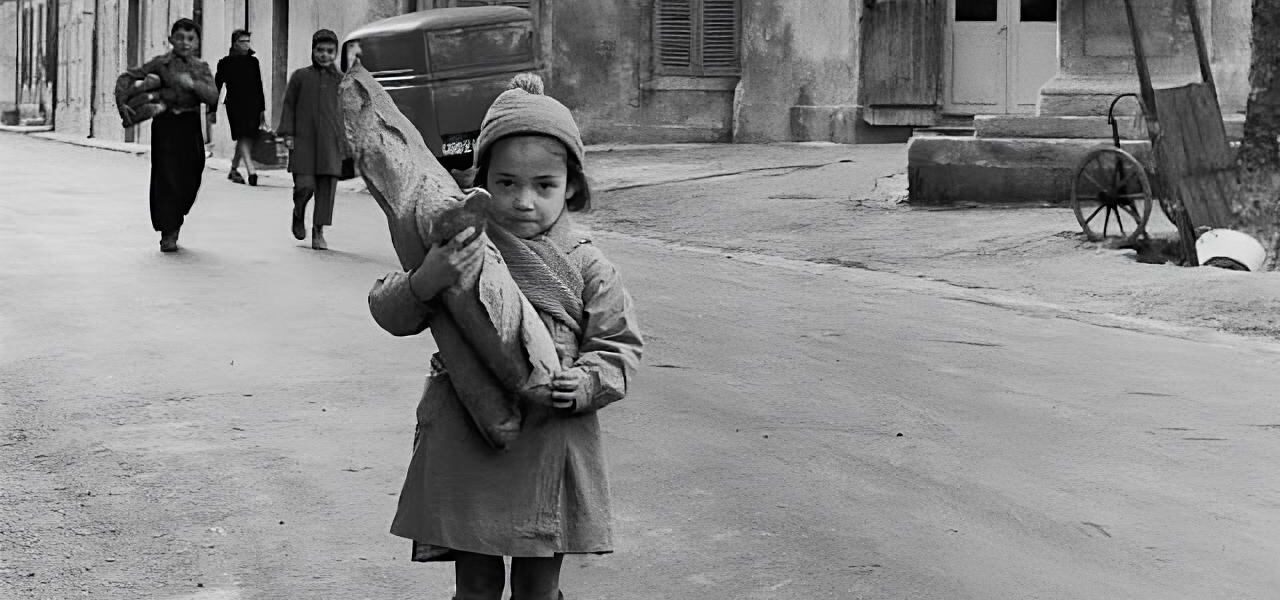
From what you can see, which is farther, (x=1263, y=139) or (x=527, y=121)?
(x=1263, y=139)

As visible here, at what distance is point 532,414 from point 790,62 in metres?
21.4

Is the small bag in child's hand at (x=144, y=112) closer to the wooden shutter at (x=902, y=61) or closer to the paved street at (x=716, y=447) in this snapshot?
the paved street at (x=716, y=447)

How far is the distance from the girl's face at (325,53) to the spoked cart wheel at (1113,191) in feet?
17.9

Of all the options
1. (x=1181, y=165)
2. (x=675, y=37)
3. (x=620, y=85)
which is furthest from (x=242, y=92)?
(x=1181, y=165)

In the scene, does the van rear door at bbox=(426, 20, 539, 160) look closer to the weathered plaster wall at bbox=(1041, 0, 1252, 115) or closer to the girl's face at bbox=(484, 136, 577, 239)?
the weathered plaster wall at bbox=(1041, 0, 1252, 115)

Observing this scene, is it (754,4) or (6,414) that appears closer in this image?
(6,414)

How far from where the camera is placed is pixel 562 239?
3.36 meters

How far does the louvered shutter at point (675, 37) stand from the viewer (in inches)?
977

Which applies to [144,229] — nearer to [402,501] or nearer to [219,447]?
[219,447]

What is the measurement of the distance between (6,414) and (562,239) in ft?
13.5

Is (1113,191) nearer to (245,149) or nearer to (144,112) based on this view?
(144,112)

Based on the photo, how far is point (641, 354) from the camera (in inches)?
134

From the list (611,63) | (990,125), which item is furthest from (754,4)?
(990,125)

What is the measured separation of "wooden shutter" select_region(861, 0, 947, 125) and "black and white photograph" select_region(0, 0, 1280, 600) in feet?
16.2
